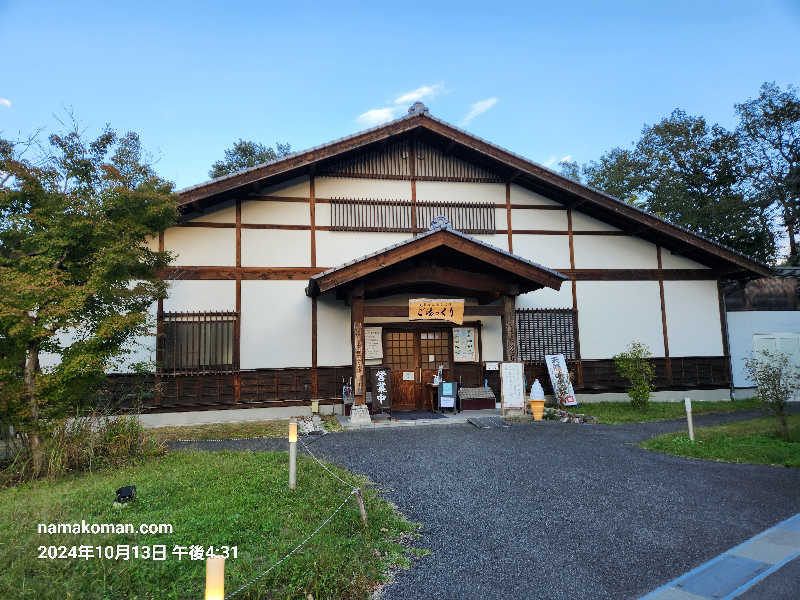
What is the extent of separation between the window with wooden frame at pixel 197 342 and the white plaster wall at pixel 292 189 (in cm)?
321

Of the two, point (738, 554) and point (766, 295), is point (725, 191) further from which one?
point (738, 554)

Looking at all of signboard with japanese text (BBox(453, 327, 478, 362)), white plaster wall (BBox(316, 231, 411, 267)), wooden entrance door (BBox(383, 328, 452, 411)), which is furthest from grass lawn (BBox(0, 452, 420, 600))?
signboard with japanese text (BBox(453, 327, 478, 362))

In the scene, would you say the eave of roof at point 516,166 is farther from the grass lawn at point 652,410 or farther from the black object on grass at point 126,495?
the black object on grass at point 126,495

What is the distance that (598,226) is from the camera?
13281 mm

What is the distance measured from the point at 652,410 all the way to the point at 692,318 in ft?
11.8

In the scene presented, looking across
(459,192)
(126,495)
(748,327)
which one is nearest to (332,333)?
(459,192)

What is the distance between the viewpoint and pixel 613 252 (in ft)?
43.2

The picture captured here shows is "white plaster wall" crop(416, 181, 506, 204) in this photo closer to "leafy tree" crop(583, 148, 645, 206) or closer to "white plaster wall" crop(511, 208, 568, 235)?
"white plaster wall" crop(511, 208, 568, 235)

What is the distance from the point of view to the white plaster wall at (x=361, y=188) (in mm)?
11977

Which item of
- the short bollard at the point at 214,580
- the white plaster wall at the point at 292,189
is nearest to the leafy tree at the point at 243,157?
the white plaster wall at the point at 292,189

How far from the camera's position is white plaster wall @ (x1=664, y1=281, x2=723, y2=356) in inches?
511

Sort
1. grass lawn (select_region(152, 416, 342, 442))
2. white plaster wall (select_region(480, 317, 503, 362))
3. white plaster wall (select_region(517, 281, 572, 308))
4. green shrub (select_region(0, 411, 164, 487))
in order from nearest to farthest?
1. green shrub (select_region(0, 411, 164, 487))
2. grass lawn (select_region(152, 416, 342, 442))
3. white plaster wall (select_region(480, 317, 503, 362))
4. white plaster wall (select_region(517, 281, 572, 308))

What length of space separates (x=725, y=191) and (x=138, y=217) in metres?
23.3

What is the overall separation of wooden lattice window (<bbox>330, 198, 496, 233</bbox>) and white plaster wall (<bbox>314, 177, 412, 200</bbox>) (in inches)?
6.1
